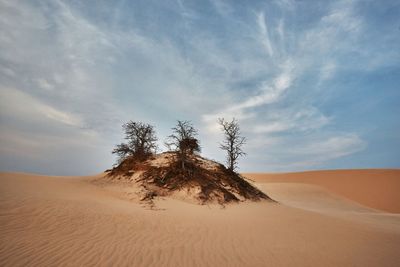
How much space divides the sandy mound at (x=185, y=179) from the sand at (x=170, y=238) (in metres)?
1.54

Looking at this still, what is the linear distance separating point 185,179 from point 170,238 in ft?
25.2

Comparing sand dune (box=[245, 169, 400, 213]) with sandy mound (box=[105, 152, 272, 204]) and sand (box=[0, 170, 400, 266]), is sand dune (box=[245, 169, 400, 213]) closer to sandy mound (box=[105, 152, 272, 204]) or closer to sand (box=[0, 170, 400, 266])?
sandy mound (box=[105, 152, 272, 204])

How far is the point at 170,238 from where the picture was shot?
333 inches

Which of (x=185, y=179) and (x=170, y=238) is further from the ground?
(x=185, y=179)

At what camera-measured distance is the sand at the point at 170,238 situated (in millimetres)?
6516

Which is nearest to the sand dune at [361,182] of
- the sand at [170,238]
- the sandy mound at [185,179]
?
the sandy mound at [185,179]

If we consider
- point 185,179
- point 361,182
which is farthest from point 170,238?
point 361,182

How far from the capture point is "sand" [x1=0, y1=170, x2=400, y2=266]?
6516mm

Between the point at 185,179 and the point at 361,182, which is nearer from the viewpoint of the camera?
the point at 185,179

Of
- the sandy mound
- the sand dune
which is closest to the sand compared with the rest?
the sandy mound

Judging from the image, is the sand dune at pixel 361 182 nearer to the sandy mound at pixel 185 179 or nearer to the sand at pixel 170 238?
the sandy mound at pixel 185 179

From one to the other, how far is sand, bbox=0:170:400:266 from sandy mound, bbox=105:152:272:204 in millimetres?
1543

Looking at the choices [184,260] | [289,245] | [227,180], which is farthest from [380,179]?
[184,260]

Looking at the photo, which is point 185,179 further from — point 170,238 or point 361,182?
point 361,182
